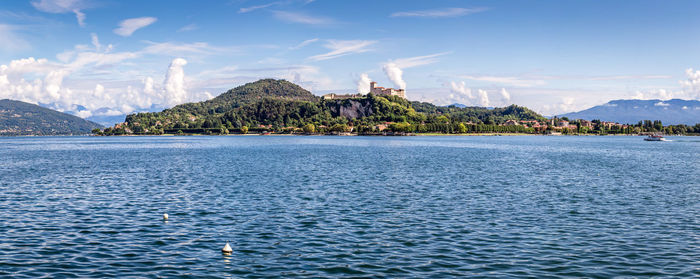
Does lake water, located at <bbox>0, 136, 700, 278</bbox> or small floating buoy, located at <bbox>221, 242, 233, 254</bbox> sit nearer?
lake water, located at <bbox>0, 136, 700, 278</bbox>

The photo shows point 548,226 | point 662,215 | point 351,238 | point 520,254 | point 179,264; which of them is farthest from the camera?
point 662,215

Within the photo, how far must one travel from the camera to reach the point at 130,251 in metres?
21.9

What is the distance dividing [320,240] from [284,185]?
2457 centimetres

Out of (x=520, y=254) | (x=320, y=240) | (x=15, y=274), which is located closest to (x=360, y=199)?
(x=320, y=240)

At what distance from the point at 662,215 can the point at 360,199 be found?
2040cm

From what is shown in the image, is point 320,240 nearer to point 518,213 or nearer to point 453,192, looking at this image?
point 518,213

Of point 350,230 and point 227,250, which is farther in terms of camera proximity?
point 350,230

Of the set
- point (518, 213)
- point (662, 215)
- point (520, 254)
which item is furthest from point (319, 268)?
point (662, 215)

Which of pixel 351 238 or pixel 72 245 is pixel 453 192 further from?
pixel 72 245

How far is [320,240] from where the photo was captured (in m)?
→ 24.0

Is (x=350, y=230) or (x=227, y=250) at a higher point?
(x=227, y=250)

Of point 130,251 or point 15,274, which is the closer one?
point 15,274

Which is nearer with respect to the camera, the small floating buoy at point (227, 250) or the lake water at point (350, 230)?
the lake water at point (350, 230)

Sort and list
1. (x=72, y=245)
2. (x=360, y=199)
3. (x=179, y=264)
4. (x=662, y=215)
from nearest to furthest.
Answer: (x=179, y=264)
(x=72, y=245)
(x=662, y=215)
(x=360, y=199)
